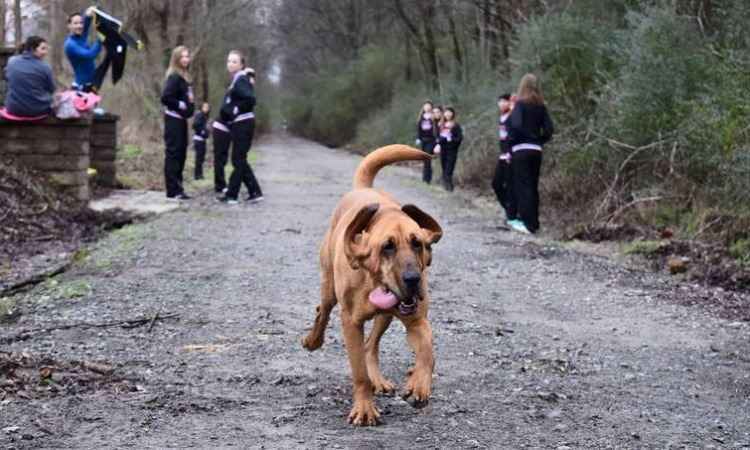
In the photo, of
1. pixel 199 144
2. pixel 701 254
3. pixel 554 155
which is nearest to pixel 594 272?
pixel 701 254

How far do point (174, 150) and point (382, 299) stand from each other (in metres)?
12.1

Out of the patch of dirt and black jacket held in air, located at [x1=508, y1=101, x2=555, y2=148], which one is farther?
black jacket held in air, located at [x1=508, y1=101, x2=555, y2=148]

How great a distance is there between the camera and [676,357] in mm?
6949

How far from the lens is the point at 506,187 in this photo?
52.9ft

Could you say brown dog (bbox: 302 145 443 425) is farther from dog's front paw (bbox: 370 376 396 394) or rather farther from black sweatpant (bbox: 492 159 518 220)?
black sweatpant (bbox: 492 159 518 220)

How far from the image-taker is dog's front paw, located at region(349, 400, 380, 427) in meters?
5.06

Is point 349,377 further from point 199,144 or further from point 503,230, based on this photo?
point 199,144

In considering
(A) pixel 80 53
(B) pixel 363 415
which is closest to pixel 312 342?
(B) pixel 363 415

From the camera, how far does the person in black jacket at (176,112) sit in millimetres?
16016

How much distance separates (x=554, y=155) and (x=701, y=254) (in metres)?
6.63

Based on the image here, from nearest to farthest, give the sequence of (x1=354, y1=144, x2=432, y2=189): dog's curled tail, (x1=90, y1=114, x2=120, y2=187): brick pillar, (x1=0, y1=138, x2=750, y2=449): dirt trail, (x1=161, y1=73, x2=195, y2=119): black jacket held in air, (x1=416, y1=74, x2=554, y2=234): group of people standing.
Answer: (x1=0, y1=138, x2=750, y2=449): dirt trail < (x1=354, y1=144, x2=432, y2=189): dog's curled tail < (x1=416, y1=74, x2=554, y2=234): group of people standing < (x1=161, y1=73, x2=195, y2=119): black jacket held in air < (x1=90, y1=114, x2=120, y2=187): brick pillar

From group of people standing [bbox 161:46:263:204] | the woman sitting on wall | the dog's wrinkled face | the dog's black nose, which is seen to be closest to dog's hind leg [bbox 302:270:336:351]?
the dog's wrinkled face

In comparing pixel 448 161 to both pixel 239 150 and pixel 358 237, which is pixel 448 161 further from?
pixel 358 237

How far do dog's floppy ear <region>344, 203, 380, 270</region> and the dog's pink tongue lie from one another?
0.16m
